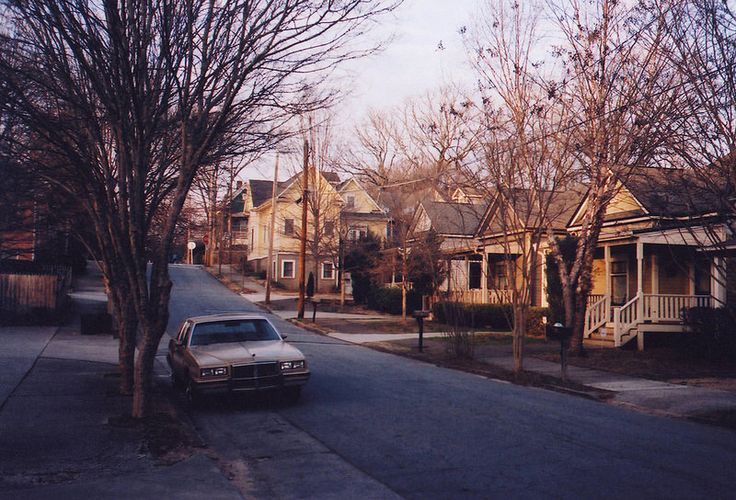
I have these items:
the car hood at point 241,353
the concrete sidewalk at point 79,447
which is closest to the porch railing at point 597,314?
the car hood at point 241,353

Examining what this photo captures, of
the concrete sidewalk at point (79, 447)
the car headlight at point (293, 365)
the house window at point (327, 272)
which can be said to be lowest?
the concrete sidewalk at point (79, 447)

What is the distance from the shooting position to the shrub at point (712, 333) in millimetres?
18797

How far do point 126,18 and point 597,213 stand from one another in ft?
45.5

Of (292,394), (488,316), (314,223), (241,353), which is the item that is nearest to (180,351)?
(241,353)

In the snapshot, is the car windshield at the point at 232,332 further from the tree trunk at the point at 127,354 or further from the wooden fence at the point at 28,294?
the wooden fence at the point at 28,294

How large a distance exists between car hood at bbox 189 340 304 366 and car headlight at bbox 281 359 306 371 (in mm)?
71

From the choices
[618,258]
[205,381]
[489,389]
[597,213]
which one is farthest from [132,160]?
[618,258]

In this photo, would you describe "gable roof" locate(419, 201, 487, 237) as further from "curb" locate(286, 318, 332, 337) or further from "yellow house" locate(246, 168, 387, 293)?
"curb" locate(286, 318, 332, 337)

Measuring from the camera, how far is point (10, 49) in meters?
11.4

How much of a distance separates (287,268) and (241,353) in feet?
144

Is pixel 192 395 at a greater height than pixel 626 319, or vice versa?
pixel 626 319

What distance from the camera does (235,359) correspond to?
12.2 m

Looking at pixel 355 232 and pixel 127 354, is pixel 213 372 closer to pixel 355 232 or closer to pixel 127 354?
pixel 127 354

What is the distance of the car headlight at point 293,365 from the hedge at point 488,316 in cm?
886
